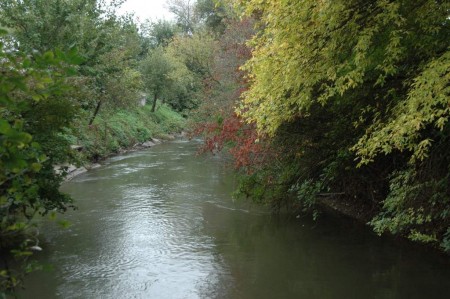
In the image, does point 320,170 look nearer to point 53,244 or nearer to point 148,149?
point 53,244

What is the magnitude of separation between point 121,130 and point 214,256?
18.6m

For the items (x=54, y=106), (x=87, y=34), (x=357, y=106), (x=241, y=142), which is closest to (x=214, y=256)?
(x=241, y=142)

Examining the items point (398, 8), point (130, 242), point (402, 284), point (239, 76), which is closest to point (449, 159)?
point (402, 284)

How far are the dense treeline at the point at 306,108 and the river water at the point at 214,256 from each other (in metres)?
0.72

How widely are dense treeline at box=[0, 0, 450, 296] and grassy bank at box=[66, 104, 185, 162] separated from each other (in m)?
5.26

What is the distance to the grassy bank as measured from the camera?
20.5 metres

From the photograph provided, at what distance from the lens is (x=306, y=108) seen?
7309mm

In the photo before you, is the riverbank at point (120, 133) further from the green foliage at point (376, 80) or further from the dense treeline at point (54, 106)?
the green foliage at point (376, 80)

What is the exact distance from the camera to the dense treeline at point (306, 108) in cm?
234

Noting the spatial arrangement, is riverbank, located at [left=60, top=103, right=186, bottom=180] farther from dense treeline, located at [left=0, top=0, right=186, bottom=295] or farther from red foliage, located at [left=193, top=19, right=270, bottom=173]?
red foliage, located at [left=193, top=19, right=270, bottom=173]

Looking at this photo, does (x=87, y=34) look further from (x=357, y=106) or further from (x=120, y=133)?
(x=357, y=106)

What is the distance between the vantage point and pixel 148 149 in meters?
26.0

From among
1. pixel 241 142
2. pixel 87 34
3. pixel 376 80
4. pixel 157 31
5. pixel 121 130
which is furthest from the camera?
pixel 157 31

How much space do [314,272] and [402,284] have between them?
5.22 feet
